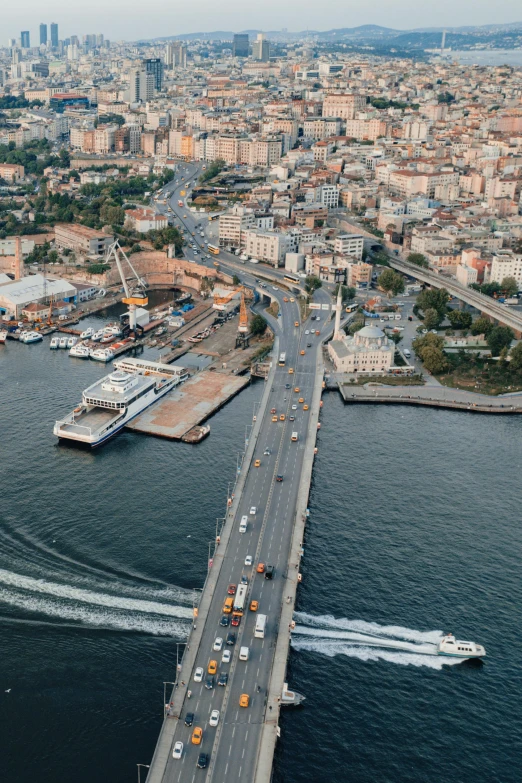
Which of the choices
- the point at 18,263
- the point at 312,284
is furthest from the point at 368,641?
the point at 18,263

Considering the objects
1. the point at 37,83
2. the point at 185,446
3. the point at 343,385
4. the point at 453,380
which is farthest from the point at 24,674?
the point at 37,83

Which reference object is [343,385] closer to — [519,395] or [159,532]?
[519,395]

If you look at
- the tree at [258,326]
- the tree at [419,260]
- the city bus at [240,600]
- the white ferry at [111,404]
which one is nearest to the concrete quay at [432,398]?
the tree at [258,326]

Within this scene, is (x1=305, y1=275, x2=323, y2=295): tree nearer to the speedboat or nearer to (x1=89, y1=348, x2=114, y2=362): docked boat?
(x1=89, y1=348, x2=114, y2=362): docked boat

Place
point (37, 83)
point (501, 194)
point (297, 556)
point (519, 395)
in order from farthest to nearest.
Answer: point (37, 83), point (501, 194), point (519, 395), point (297, 556)

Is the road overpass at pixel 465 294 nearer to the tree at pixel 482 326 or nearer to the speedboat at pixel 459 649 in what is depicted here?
the tree at pixel 482 326

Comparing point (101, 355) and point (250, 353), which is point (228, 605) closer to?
point (250, 353)
